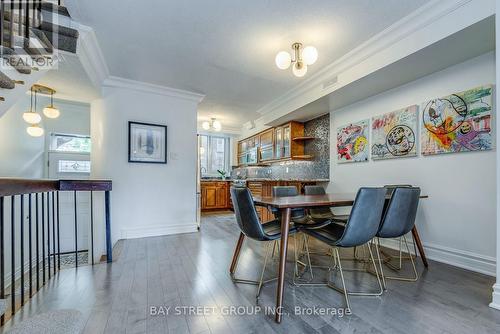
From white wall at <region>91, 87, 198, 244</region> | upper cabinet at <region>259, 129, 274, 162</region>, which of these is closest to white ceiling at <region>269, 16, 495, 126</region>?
upper cabinet at <region>259, 129, 274, 162</region>

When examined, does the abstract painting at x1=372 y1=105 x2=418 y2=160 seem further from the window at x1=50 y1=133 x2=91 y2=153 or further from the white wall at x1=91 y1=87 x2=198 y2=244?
the window at x1=50 y1=133 x2=91 y2=153

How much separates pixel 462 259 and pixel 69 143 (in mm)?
6721

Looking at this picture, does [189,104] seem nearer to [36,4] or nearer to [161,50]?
[161,50]

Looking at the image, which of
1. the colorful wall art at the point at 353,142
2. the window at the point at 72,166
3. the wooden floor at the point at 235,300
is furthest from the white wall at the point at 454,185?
the window at the point at 72,166

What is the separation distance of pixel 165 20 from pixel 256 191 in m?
3.66

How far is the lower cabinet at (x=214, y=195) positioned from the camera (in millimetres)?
6406

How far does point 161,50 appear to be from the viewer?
2834 millimetres

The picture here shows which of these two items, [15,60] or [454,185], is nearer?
[15,60]

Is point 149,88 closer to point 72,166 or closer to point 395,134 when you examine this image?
point 72,166

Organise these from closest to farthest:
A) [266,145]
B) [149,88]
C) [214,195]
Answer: [149,88] → [266,145] → [214,195]

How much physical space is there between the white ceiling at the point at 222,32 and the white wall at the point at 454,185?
102 centimetres

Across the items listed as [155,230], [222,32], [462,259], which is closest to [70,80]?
[222,32]

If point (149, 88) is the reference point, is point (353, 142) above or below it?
below

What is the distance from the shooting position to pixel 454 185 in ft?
8.39
